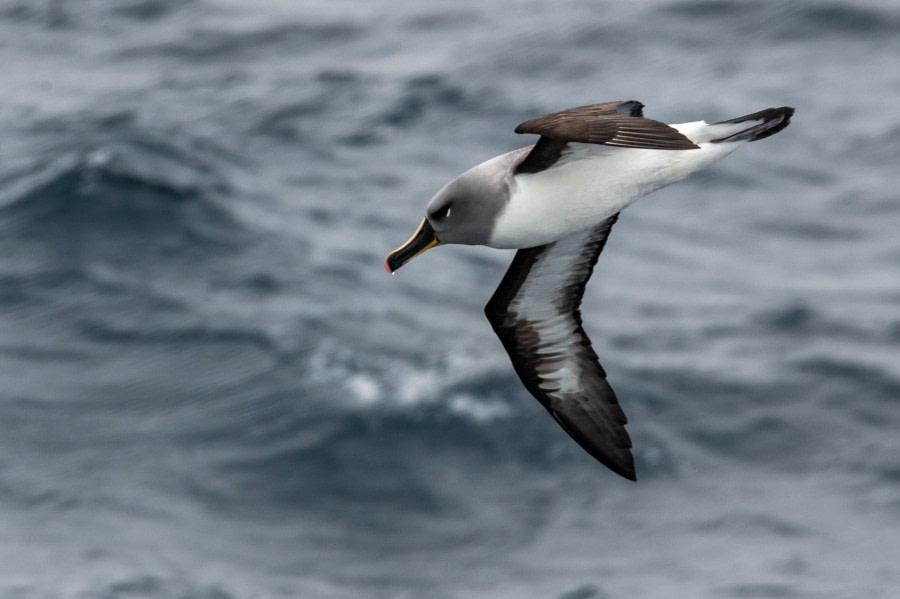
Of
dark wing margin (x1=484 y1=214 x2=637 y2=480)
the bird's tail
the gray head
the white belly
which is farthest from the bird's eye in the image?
the bird's tail

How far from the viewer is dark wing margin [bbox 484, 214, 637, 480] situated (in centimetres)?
1277

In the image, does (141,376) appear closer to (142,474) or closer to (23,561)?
(142,474)

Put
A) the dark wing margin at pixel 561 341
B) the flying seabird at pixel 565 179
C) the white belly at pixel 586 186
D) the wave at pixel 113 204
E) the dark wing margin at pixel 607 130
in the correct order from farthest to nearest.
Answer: the wave at pixel 113 204, the dark wing margin at pixel 561 341, the white belly at pixel 586 186, the flying seabird at pixel 565 179, the dark wing margin at pixel 607 130

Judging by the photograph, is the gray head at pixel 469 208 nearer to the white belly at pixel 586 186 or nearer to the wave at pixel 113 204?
the white belly at pixel 586 186

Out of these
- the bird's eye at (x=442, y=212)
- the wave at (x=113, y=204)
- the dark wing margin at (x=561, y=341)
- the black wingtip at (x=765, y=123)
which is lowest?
the dark wing margin at (x=561, y=341)

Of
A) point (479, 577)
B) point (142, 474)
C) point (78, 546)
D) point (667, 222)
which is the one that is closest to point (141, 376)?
point (142, 474)

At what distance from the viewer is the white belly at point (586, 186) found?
11.0m

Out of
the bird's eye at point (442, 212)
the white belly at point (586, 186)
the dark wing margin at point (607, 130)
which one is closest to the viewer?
the dark wing margin at point (607, 130)

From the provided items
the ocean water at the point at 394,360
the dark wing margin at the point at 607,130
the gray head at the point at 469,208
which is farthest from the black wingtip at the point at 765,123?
the ocean water at the point at 394,360

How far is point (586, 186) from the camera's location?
11.1 metres

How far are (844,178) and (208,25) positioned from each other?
1728 centimetres

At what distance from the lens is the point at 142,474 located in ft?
82.1

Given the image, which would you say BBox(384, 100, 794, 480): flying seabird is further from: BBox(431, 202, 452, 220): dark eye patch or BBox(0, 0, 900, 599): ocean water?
BBox(0, 0, 900, 599): ocean water

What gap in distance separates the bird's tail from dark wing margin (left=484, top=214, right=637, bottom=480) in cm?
179
